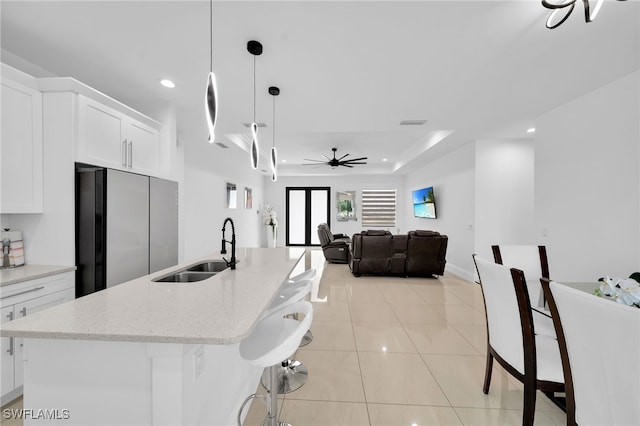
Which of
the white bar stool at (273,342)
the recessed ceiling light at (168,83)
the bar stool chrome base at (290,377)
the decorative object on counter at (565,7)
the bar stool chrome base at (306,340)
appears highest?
the recessed ceiling light at (168,83)

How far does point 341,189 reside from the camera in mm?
9531

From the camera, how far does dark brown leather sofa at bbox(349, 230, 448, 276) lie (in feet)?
17.2

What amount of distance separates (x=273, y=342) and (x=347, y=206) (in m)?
8.25

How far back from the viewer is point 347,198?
9.48 meters

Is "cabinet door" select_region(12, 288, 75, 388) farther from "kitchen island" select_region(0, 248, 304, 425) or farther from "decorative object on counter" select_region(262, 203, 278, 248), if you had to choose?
"decorative object on counter" select_region(262, 203, 278, 248)

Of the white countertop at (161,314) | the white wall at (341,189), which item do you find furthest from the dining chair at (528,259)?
the white wall at (341,189)

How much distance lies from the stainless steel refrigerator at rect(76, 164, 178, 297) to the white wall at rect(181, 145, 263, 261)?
1.02 meters

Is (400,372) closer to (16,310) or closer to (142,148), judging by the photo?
(16,310)

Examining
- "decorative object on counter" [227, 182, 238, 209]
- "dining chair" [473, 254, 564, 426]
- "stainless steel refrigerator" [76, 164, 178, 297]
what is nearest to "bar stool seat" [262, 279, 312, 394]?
"dining chair" [473, 254, 564, 426]

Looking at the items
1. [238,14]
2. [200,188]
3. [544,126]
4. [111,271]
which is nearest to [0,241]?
[111,271]

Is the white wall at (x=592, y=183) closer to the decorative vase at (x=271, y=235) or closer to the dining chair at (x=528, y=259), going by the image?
the dining chair at (x=528, y=259)

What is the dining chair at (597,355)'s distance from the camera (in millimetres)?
851

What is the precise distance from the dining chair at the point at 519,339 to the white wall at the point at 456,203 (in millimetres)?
3676

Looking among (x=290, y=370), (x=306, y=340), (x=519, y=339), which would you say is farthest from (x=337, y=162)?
(x=519, y=339)
